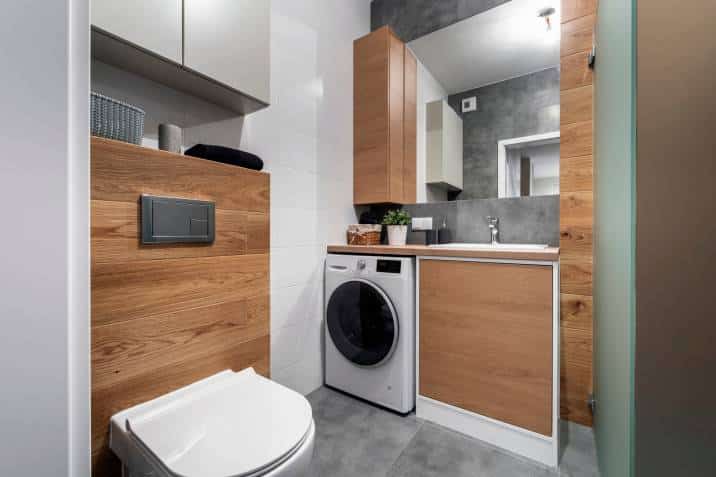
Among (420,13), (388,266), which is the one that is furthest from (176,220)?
(420,13)

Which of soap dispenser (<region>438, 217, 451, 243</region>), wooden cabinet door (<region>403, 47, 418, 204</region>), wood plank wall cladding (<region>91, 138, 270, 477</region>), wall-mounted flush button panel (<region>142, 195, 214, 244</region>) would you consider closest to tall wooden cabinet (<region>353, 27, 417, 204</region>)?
wooden cabinet door (<region>403, 47, 418, 204</region>)

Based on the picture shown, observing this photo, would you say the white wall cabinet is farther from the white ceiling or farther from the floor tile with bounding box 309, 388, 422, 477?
the floor tile with bounding box 309, 388, 422, 477

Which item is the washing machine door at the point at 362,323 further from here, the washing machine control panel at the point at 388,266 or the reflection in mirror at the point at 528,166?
the reflection in mirror at the point at 528,166

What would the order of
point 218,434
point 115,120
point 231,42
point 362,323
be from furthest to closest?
point 362,323 → point 231,42 → point 115,120 → point 218,434

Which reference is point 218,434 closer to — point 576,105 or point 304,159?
point 304,159

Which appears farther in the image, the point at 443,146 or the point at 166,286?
the point at 443,146

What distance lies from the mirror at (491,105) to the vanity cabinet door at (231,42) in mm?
1336

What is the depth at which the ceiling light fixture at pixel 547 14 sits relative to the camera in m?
1.90

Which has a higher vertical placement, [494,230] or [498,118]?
[498,118]

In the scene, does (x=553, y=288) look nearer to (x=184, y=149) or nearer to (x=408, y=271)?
(x=408, y=271)

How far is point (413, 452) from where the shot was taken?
58.0 inches

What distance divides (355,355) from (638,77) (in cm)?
169

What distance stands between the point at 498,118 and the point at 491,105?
0.11 meters

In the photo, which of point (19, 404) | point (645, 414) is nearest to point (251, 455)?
point (19, 404)
